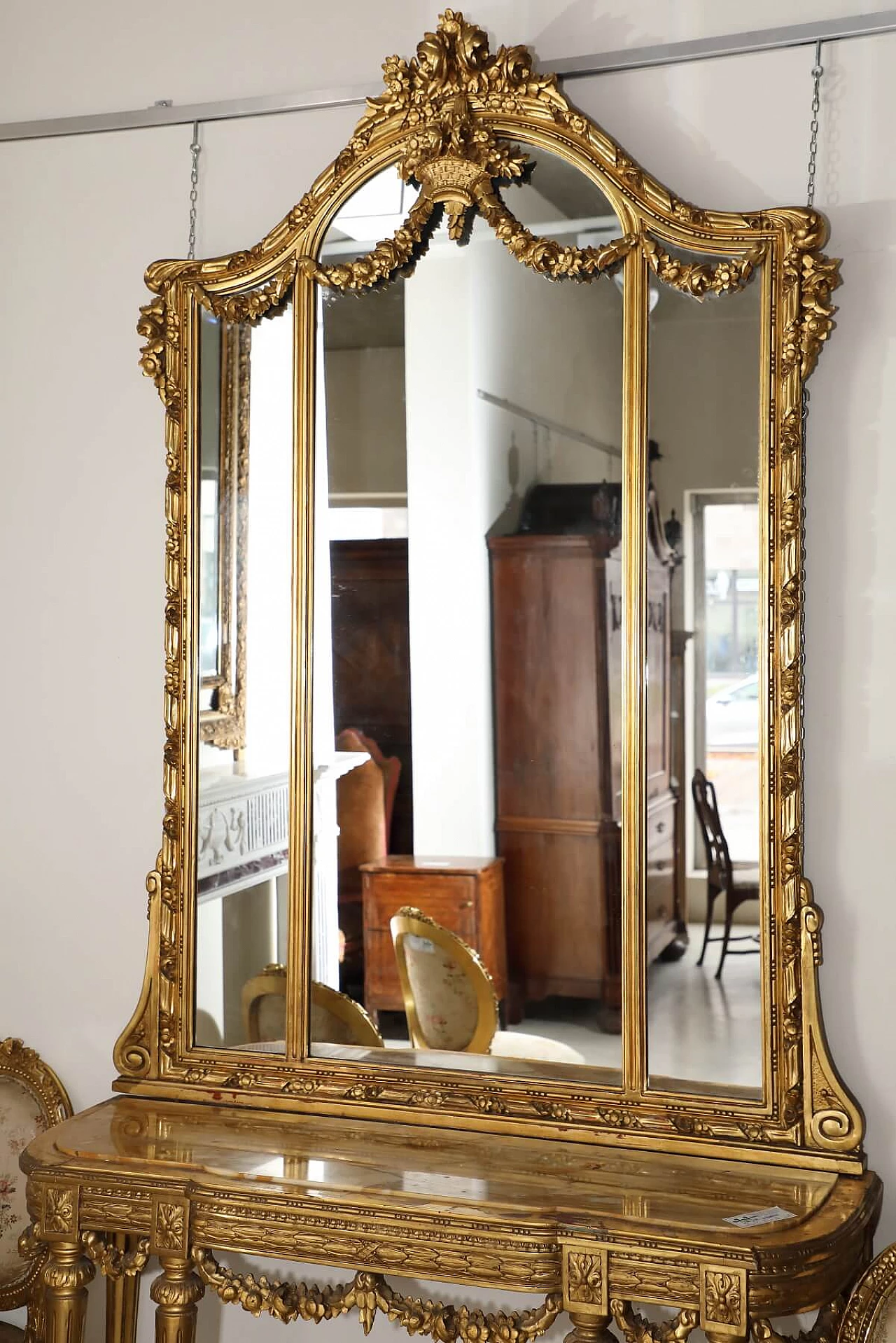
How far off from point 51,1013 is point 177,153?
164 centimetres

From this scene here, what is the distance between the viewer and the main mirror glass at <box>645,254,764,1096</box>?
2.00m

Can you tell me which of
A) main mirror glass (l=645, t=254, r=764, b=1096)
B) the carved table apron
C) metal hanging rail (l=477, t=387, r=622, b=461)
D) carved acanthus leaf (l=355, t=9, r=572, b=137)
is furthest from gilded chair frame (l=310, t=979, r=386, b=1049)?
carved acanthus leaf (l=355, t=9, r=572, b=137)

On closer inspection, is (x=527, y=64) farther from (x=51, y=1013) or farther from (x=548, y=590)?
(x=51, y=1013)

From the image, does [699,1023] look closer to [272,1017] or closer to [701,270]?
[272,1017]

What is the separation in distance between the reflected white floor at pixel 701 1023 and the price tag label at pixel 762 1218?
24cm

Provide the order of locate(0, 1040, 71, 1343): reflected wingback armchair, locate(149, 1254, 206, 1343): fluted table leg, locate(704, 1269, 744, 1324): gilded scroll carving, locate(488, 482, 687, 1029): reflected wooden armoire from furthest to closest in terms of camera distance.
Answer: locate(0, 1040, 71, 1343): reflected wingback armchair, locate(488, 482, 687, 1029): reflected wooden armoire, locate(149, 1254, 206, 1343): fluted table leg, locate(704, 1269, 744, 1324): gilded scroll carving

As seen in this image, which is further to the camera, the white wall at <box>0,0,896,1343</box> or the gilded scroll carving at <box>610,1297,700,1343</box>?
the white wall at <box>0,0,896,1343</box>

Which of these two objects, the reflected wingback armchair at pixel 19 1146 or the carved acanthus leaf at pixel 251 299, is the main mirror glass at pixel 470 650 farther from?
the reflected wingback armchair at pixel 19 1146

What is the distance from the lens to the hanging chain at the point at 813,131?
2016 mm

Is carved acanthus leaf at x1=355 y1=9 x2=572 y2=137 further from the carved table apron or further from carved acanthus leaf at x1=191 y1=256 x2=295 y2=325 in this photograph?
the carved table apron

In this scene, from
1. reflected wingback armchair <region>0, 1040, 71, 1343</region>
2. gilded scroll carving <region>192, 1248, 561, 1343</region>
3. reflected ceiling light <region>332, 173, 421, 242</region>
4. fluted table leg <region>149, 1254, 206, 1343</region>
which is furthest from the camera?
reflected wingback armchair <region>0, 1040, 71, 1343</region>

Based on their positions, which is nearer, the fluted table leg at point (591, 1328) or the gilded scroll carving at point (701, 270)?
the fluted table leg at point (591, 1328)

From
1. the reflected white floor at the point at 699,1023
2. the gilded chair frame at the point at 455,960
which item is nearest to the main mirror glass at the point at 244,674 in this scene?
the gilded chair frame at the point at 455,960

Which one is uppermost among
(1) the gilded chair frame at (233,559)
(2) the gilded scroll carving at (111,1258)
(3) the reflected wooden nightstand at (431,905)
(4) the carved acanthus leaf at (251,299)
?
(4) the carved acanthus leaf at (251,299)
